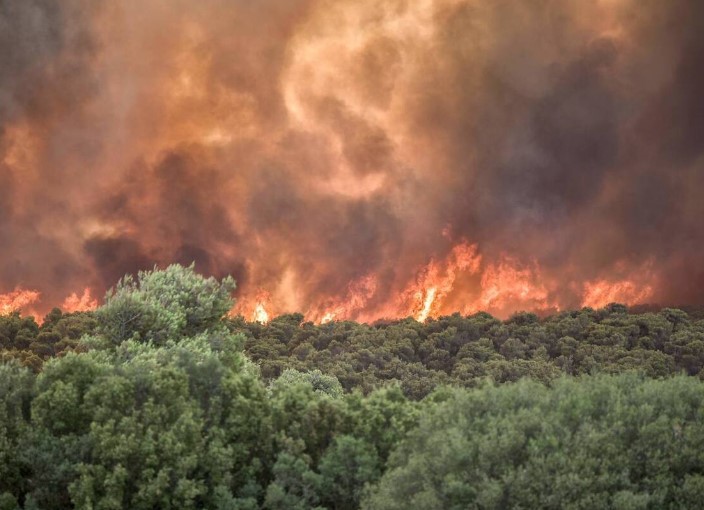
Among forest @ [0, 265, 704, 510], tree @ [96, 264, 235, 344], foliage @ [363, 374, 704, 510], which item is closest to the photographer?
foliage @ [363, 374, 704, 510]

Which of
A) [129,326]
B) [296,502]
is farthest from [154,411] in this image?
[129,326]

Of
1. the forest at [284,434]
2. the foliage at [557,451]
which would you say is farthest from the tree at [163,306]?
the foliage at [557,451]

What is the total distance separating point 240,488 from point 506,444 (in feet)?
50.8

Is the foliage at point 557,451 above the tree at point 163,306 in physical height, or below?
below

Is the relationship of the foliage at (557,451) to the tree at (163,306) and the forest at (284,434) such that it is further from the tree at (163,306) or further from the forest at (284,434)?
the tree at (163,306)

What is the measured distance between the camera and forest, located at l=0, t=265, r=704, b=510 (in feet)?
130

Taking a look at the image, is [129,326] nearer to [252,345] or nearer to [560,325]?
[252,345]

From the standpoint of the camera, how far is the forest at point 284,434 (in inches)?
1563

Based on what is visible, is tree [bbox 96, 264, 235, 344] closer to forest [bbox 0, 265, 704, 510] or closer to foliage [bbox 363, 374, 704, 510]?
forest [bbox 0, 265, 704, 510]

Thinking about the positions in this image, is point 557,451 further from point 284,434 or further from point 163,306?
point 163,306

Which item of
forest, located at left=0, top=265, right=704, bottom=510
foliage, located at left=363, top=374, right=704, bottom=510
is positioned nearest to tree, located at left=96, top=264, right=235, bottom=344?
forest, located at left=0, top=265, right=704, bottom=510

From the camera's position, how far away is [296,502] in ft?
149

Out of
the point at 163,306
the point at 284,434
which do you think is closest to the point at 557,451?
the point at 284,434

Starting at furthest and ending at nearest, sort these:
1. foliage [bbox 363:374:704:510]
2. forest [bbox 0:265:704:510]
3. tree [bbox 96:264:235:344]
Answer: tree [bbox 96:264:235:344]
forest [bbox 0:265:704:510]
foliage [bbox 363:374:704:510]
